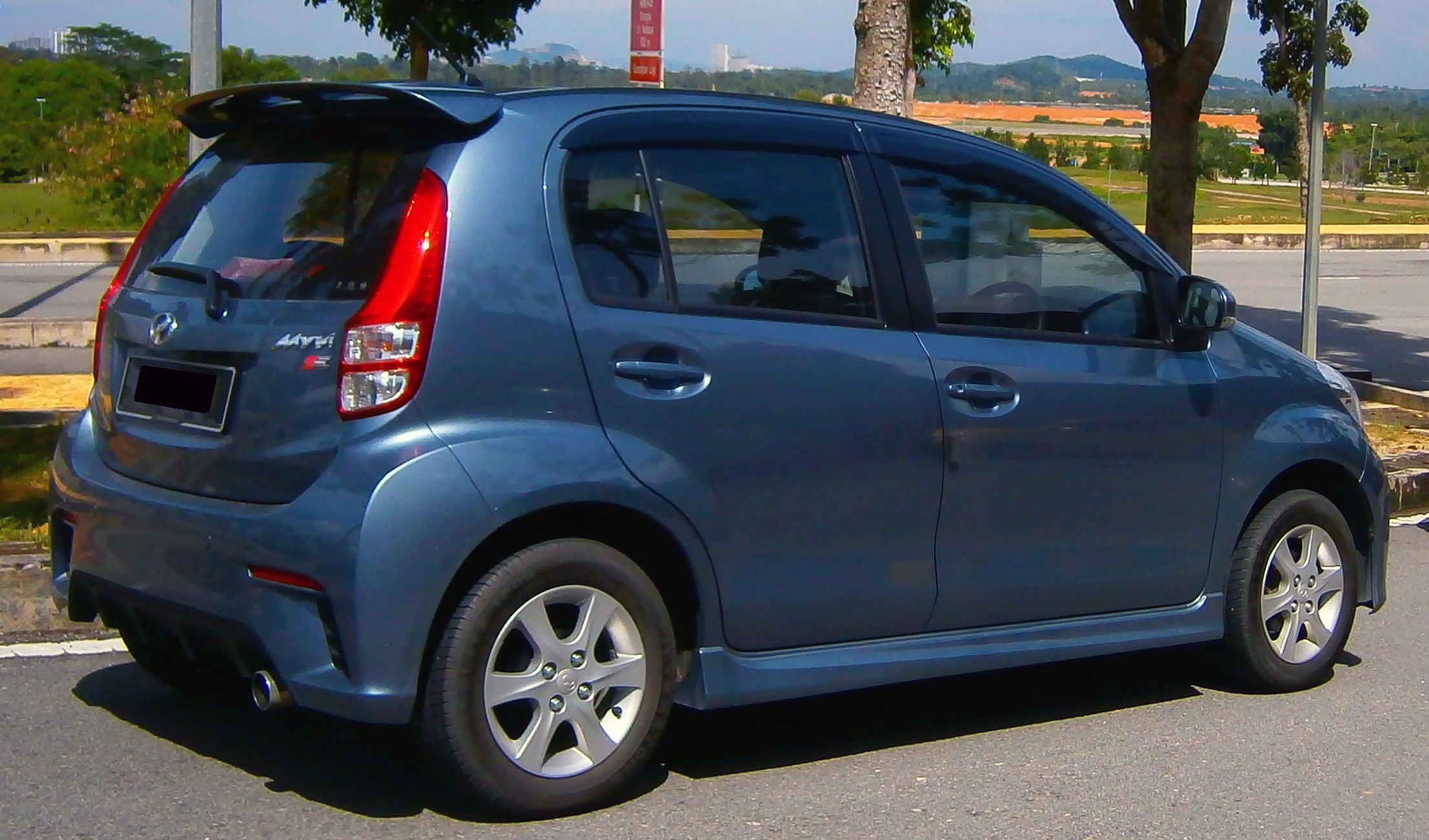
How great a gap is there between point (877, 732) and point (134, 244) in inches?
104

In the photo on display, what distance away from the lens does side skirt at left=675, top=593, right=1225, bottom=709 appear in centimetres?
461

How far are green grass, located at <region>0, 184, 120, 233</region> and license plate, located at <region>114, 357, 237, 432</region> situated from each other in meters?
24.3

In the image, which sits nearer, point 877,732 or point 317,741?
point 317,741

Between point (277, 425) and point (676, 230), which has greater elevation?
point (676, 230)

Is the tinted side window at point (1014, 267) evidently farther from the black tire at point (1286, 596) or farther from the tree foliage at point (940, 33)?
the tree foliage at point (940, 33)

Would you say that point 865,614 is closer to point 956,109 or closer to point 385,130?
point 385,130

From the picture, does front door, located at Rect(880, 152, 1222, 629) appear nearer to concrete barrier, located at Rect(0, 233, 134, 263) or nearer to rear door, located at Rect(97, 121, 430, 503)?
rear door, located at Rect(97, 121, 430, 503)

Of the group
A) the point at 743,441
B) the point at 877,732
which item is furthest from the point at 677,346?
the point at 877,732

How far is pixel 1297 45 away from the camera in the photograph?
47594mm

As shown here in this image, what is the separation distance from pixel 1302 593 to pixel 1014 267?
1611 millimetres

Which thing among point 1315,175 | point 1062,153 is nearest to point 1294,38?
point 1062,153

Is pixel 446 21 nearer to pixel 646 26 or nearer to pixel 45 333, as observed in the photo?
pixel 45 333

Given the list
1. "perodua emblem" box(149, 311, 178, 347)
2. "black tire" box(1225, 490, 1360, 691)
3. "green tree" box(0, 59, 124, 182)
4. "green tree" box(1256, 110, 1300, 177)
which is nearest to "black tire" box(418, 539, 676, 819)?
"perodua emblem" box(149, 311, 178, 347)

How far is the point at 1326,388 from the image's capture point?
5895 millimetres
